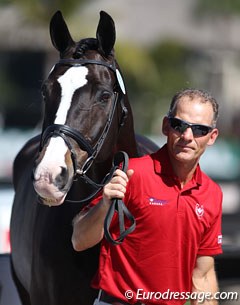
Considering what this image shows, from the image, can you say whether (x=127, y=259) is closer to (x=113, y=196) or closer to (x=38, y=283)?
(x=113, y=196)

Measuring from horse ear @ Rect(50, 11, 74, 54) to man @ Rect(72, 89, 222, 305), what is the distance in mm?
701

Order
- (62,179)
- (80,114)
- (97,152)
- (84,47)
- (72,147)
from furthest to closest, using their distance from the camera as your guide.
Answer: (84,47), (97,152), (80,114), (72,147), (62,179)

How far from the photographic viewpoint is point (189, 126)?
4.20m

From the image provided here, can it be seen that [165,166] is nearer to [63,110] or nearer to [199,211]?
[199,211]

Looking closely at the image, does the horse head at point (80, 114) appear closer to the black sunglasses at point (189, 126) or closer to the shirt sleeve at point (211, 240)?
the black sunglasses at point (189, 126)

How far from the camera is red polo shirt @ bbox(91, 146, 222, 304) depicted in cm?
425

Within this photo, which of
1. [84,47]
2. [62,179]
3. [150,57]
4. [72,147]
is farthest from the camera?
[150,57]

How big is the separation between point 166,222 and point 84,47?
999mm

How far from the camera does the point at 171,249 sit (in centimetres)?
427

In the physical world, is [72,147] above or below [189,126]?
below

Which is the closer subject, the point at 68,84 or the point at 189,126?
the point at 189,126

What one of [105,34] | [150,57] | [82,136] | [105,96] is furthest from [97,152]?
[150,57]

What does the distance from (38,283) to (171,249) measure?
40.3 inches

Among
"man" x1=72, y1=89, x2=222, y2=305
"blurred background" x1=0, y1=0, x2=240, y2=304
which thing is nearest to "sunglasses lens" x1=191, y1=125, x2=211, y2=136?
"man" x1=72, y1=89, x2=222, y2=305
